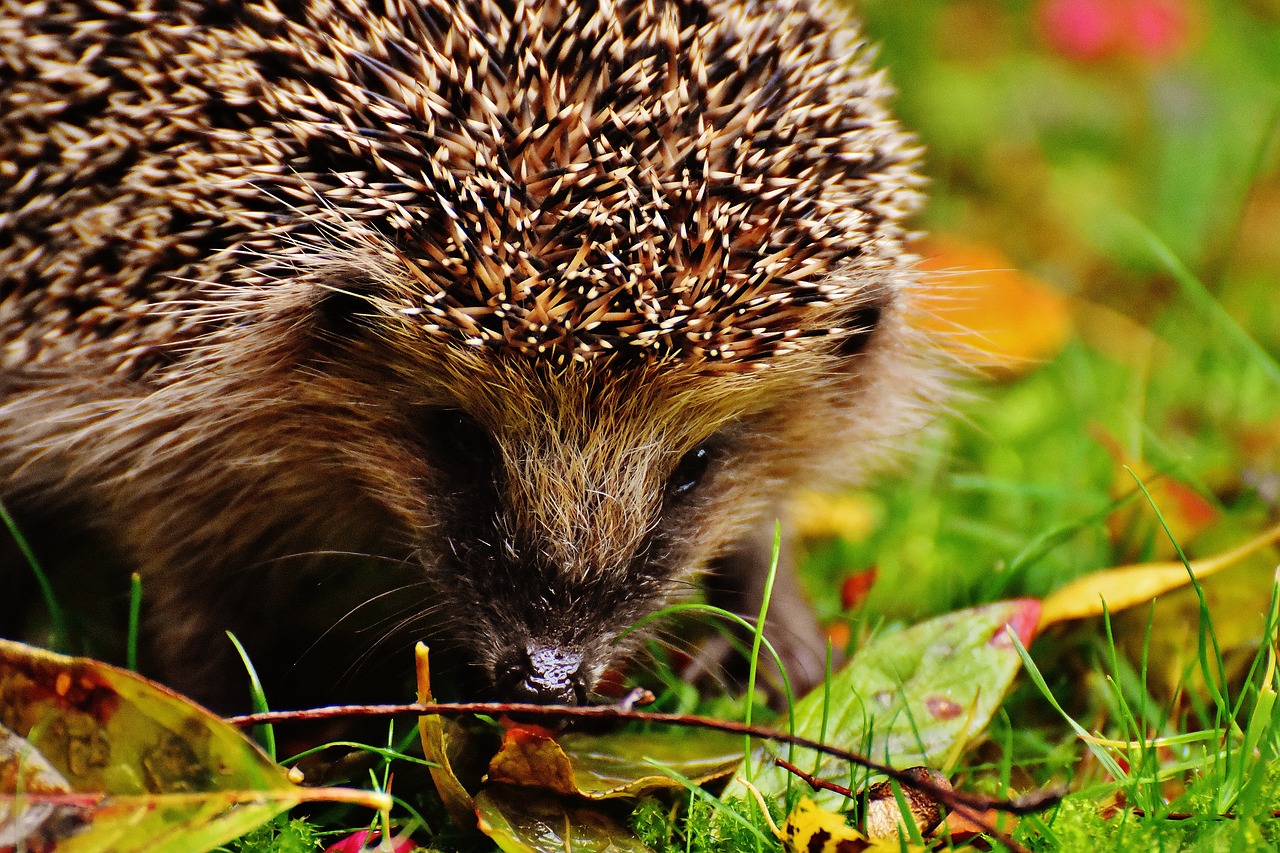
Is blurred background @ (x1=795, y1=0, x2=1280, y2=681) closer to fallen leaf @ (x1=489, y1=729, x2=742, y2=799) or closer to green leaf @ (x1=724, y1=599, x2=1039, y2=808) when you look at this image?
green leaf @ (x1=724, y1=599, x2=1039, y2=808)

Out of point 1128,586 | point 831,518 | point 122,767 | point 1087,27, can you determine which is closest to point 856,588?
point 831,518

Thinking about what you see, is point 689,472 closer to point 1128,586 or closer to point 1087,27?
point 1128,586

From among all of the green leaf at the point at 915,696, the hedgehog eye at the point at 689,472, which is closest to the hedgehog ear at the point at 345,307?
the hedgehog eye at the point at 689,472

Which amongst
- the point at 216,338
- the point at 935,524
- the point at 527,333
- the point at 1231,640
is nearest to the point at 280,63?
the point at 216,338

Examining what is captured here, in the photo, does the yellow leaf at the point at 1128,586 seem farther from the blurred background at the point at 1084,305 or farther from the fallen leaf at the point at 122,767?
the fallen leaf at the point at 122,767

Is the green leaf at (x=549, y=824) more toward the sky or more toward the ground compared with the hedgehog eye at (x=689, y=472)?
more toward the ground

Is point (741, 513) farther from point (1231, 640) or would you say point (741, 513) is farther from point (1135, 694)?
point (1231, 640)

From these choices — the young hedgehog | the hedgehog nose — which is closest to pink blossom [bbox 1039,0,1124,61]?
the young hedgehog
